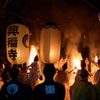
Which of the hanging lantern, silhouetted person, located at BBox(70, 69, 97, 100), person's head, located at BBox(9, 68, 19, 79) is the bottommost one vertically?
silhouetted person, located at BBox(70, 69, 97, 100)

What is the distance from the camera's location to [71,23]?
11.2 m

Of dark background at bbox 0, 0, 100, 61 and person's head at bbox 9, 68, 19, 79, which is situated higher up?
dark background at bbox 0, 0, 100, 61

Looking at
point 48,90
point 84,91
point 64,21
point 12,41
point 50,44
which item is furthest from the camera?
point 64,21

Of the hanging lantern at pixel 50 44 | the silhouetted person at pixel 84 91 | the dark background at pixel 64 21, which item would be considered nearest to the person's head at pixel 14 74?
the silhouetted person at pixel 84 91

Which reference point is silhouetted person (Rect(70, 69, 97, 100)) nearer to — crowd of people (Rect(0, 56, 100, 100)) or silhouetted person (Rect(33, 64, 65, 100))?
crowd of people (Rect(0, 56, 100, 100))

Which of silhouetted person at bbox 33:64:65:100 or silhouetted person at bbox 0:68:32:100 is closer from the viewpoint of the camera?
silhouetted person at bbox 33:64:65:100

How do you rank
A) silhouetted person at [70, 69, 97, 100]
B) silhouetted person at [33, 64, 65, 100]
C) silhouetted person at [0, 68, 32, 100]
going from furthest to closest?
1. silhouetted person at [70, 69, 97, 100]
2. silhouetted person at [0, 68, 32, 100]
3. silhouetted person at [33, 64, 65, 100]

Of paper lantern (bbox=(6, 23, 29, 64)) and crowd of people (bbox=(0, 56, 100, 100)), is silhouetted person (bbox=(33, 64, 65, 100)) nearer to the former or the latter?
crowd of people (bbox=(0, 56, 100, 100))

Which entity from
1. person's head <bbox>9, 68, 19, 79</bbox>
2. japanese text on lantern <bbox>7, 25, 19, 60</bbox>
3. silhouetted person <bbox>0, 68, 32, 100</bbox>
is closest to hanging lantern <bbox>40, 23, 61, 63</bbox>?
japanese text on lantern <bbox>7, 25, 19, 60</bbox>

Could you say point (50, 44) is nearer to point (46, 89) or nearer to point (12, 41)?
point (12, 41)

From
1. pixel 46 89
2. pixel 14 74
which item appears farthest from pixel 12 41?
pixel 46 89

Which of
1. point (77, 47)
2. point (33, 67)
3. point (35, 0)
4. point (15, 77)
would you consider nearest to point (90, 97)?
point (15, 77)

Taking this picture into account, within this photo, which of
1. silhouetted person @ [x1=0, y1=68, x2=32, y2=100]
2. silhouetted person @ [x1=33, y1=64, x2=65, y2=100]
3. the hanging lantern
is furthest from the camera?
the hanging lantern

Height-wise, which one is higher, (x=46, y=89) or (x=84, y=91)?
(x=46, y=89)
